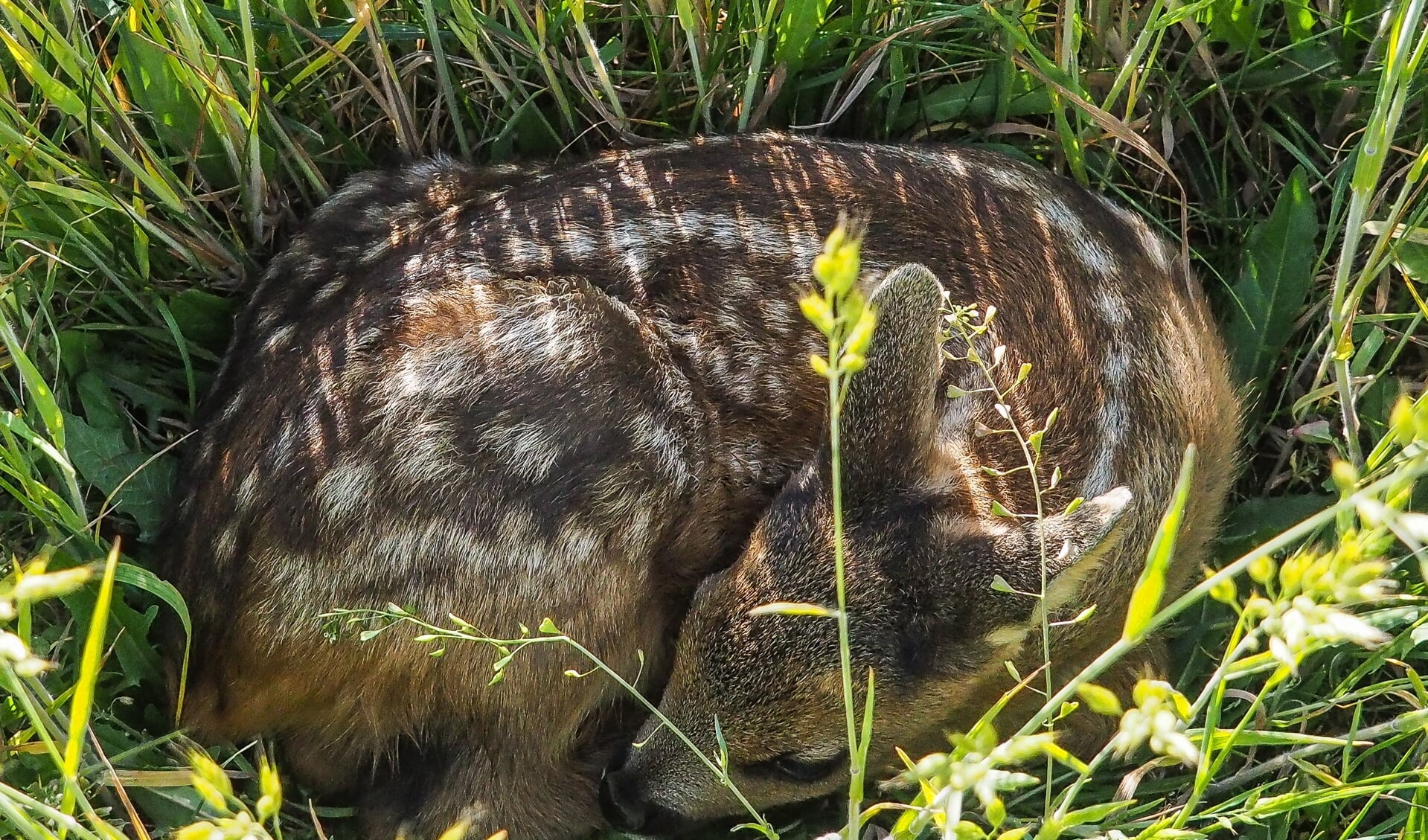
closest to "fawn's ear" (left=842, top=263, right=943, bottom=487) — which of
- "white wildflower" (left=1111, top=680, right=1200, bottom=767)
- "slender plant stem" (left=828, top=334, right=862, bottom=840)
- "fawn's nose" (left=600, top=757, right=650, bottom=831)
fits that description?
"fawn's nose" (left=600, top=757, right=650, bottom=831)

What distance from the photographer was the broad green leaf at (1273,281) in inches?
146

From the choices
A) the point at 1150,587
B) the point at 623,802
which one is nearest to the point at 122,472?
the point at 623,802

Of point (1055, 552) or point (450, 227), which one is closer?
point (1055, 552)

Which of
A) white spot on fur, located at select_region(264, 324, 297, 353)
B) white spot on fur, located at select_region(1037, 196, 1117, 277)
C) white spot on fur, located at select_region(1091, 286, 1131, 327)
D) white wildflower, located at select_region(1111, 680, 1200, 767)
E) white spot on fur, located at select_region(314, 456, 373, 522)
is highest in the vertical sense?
white wildflower, located at select_region(1111, 680, 1200, 767)

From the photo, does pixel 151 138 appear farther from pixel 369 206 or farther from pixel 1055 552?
pixel 1055 552

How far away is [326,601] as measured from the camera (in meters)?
3.06

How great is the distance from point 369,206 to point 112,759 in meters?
1.60

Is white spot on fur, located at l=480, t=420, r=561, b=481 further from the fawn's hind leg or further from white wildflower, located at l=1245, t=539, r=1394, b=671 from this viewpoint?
white wildflower, located at l=1245, t=539, r=1394, b=671

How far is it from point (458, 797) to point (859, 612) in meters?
1.20

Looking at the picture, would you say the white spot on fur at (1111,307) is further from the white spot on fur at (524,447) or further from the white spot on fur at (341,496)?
the white spot on fur at (341,496)

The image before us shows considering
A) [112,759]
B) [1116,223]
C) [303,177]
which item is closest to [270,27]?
[303,177]

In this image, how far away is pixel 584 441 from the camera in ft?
10.4

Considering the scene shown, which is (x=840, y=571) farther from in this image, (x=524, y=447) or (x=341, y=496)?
(x=341, y=496)

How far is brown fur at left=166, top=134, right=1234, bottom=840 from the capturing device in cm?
308
